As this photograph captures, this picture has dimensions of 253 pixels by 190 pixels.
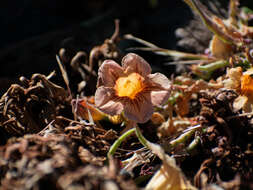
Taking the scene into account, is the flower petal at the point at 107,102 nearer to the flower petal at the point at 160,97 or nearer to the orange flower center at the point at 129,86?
the orange flower center at the point at 129,86

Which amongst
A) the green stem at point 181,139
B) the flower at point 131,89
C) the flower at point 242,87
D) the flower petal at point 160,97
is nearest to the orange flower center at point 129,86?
the flower at point 131,89

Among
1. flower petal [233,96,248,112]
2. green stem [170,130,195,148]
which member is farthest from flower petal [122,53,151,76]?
flower petal [233,96,248,112]

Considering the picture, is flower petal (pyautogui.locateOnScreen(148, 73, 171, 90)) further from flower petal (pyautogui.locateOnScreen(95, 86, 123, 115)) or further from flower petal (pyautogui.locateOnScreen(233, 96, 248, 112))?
flower petal (pyautogui.locateOnScreen(233, 96, 248, 112))

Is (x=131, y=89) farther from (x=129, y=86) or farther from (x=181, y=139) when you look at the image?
(x=181, y=139)

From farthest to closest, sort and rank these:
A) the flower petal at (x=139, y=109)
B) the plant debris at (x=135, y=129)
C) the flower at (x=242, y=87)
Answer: the flower at (x=242, y=87)
the flower petal at (x=139, y=109)
the plant debris at (x=135, y=129)

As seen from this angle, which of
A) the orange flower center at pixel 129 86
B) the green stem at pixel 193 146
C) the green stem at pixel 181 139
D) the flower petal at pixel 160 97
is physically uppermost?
the orange flower center at pixel 129 86

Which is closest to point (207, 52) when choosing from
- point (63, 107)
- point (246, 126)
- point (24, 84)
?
point (246, 126)
